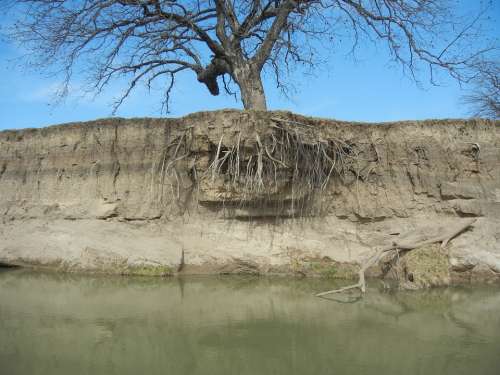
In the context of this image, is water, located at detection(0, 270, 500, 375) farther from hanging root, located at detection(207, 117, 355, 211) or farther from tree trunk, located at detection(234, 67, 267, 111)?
tree trunk, located at detection(234, 67, 267, 111)

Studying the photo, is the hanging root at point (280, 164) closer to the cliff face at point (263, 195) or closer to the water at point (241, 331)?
the cliff face at point (263, 195)

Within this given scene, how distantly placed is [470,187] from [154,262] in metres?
4.89

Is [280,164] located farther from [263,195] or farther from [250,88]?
[250,88]

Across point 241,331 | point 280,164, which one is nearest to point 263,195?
point 280,164

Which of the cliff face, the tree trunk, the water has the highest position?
the tree trunk

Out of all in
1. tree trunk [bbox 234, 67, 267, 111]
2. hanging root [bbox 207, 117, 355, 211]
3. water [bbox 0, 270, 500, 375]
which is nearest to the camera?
water [bbox 0, 270, 500, 375]

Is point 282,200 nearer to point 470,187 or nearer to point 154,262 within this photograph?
point 154,262

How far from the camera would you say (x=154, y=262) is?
269 inches

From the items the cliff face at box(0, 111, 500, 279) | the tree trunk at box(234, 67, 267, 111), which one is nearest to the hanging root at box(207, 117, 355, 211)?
the cliff face at box(0, 111, 500, 279)

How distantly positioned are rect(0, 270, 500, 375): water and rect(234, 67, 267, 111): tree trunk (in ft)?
14.9

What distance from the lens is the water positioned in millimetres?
3150

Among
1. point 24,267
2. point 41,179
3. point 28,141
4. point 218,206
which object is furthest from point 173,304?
point 28,141

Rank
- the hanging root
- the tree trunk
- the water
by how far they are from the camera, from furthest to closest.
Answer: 1. the tree trunk
2. the hanging root
3. the water

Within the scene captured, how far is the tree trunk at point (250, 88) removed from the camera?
9.38 meters
